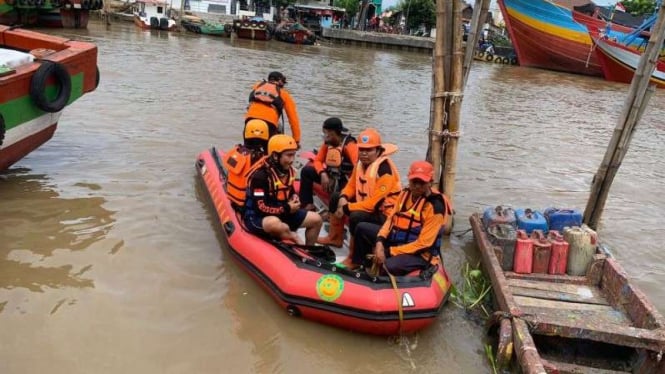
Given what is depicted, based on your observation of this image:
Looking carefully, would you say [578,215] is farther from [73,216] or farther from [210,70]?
[210,70]

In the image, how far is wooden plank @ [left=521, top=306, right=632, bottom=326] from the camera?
14.2 ft

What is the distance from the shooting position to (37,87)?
6.39 metres

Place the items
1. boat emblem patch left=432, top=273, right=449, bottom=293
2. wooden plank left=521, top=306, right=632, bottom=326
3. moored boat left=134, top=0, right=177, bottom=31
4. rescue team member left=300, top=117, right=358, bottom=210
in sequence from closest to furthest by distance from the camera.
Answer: wooden plank left=521, top=306, right=632, bottom=326
boat emblem patch left=432, top=273, right=449, bottom=293
rescue team member left=300, top=117, right=358, bottom=210
moored boat left=134, top=0, right=177, bottom=31

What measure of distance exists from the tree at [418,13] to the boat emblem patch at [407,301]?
149 ft

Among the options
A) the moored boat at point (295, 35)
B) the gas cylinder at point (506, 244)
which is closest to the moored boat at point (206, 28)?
the moored boat at point (295, 35)

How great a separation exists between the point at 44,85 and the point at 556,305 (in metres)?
5.98

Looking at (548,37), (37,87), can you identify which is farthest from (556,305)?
(548,37)

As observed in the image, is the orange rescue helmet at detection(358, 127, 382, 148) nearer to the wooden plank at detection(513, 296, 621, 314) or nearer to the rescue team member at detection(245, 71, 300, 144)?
the wooden plank at detection(513, 296, 621, 314)

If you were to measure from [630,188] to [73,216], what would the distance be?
29.1 feet

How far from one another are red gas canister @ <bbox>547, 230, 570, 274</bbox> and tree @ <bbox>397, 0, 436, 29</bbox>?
44.2 metres

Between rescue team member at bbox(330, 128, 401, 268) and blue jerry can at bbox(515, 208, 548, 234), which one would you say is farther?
blue jerry can at bbox(515, 208, 548, 234)

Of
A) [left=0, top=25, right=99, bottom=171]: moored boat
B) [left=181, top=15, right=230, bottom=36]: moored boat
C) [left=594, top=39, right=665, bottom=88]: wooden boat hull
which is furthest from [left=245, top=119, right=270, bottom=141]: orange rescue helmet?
[left=181, top=15, right=230, bottom=36]: moored boat

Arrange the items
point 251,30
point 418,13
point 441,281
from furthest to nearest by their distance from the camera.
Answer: point 418,13 → point 251,30 → point 441,281

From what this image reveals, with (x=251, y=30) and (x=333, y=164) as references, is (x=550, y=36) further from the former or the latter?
(x=333, y=164)
